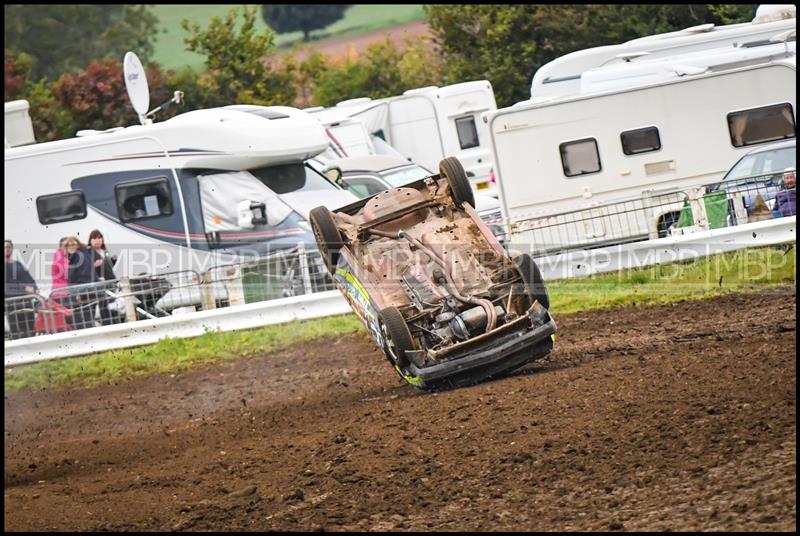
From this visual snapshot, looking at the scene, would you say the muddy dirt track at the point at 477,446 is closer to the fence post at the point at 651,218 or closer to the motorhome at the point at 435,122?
the fence post at the point at 651,218

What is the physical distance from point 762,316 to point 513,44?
21152 mm

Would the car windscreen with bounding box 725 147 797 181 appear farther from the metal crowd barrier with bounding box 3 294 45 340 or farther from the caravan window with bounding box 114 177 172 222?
the metal crowd barrier with bounding box 3 294 45 340

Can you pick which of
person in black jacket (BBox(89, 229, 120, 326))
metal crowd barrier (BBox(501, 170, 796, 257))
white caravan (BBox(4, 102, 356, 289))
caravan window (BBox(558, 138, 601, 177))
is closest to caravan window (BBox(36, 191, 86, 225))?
white caravan (BBox(4, 102, 356, 289))

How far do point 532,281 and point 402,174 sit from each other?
11320mm

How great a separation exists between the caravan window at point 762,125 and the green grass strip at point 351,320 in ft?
10.6

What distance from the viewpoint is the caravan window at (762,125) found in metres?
17.1

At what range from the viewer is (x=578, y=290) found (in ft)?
48.3

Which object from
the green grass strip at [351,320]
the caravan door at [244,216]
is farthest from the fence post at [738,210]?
the caravan door at [244,216]

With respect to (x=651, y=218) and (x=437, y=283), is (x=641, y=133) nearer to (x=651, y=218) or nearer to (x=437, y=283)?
(x=651, y=218)

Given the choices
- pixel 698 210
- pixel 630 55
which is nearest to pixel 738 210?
pixel 698 210

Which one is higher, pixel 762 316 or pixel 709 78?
pixel 709 78

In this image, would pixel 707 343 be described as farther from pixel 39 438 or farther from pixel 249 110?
pixel 249 110

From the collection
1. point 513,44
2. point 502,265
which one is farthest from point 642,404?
point 513,44

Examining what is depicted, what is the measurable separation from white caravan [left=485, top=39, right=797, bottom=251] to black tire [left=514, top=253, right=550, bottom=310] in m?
6.73
